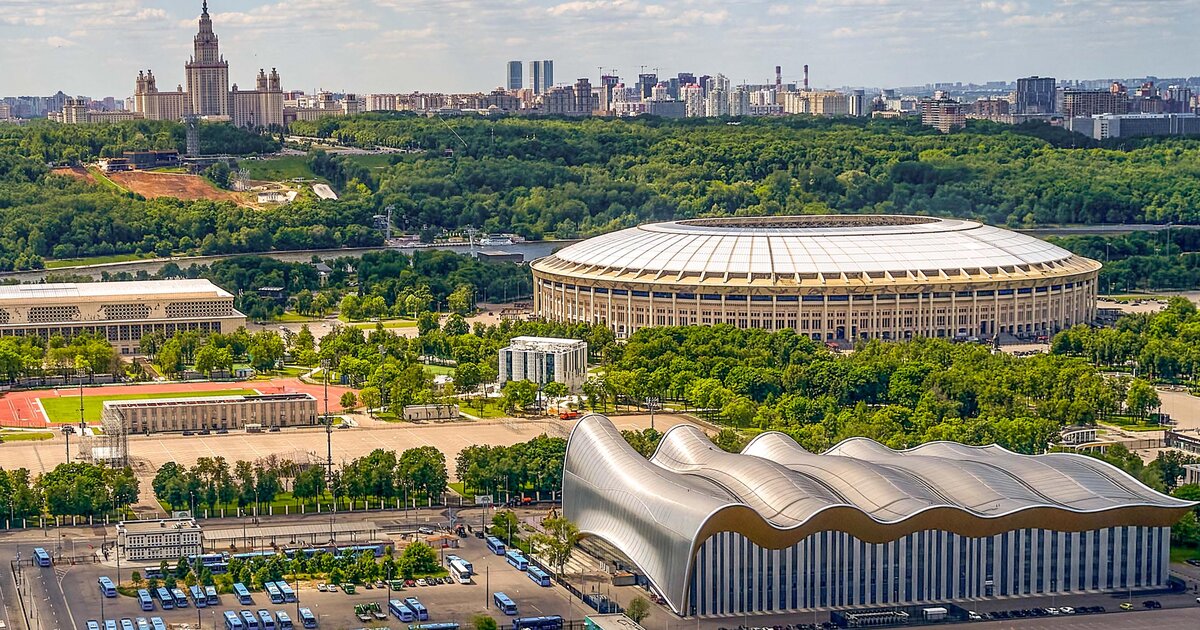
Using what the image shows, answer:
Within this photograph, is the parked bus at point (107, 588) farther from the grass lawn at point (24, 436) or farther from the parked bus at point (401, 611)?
the grass lawn at point (24, 436)

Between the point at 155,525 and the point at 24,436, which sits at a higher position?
the point at 155,525

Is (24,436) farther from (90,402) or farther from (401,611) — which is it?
(401,611)

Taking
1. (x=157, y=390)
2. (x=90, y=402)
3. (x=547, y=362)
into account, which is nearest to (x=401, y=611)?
(x=547, y=362)

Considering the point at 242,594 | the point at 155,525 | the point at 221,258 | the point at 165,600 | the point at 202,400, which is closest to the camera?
the point at 165,600

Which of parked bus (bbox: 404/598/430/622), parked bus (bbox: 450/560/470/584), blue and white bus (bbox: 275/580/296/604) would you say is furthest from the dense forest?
parked bus (bbox: 404/598/430/622)

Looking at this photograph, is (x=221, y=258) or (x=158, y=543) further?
(x=221, y=258)

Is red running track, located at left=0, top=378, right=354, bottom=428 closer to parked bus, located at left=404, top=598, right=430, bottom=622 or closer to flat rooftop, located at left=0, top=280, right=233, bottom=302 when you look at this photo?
flat rooftop, located at left=0, top=280, right=233, bottom=302
